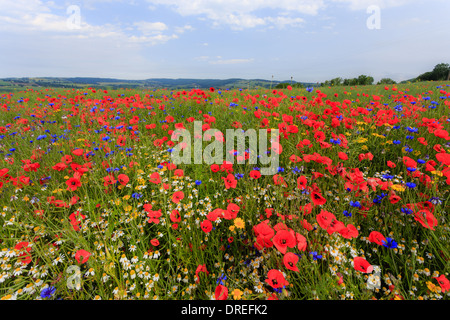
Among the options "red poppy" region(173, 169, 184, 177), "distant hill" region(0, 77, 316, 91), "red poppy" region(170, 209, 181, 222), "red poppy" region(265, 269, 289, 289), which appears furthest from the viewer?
"distant hill" region(0, 77, 316, 91)

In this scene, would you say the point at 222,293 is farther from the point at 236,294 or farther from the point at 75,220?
the point at 75,220

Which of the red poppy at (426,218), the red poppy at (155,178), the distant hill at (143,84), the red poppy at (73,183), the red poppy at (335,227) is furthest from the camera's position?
the distant hill at (143,84)

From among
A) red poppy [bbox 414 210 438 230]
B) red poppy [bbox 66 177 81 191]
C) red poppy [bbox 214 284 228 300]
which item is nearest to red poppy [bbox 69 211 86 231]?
red poppy [bbox 66 177 81 191]

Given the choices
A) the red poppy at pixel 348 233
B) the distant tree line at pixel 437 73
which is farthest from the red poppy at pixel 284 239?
the distant tree line at pixel 437 73

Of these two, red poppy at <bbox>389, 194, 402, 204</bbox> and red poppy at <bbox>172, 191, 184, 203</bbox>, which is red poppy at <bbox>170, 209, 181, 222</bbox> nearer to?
red poppy at <bbox>172, 191, 184, 203</bbox>

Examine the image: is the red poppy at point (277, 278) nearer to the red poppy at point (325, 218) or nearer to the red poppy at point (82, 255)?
the red poppy at point (325, 218)

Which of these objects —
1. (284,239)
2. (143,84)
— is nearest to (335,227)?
(284,239)

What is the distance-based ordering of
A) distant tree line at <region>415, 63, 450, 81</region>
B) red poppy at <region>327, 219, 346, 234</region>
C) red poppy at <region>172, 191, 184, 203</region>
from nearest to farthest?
red poppy at <region>327, 219, 346, 234</region> < red poppy at <region>172, 191, 184, 203</region> < distant tree line at <region>415, 63, 450, 81</region>

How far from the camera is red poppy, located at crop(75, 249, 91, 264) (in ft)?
4.60

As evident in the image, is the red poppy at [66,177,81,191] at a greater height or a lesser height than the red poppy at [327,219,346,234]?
greater

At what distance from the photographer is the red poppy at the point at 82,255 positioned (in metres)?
1.40

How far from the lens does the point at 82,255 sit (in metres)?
1.49
